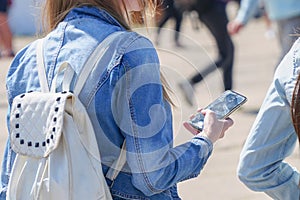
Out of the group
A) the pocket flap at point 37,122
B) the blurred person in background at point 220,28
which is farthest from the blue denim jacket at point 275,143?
the blurred person in background at point 220,28

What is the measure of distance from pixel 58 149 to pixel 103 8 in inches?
18.7

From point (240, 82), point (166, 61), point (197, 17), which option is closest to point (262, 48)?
point (240, 82)

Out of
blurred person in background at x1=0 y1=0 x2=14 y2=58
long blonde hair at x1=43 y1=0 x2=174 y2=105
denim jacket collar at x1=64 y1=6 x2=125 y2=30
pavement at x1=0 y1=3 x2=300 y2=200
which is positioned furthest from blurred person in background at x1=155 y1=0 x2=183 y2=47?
denim jacket collar at x1=64 y1=6 x2=125 y2=30

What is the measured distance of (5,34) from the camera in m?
13.3

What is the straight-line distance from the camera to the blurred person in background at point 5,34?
12.6 meters

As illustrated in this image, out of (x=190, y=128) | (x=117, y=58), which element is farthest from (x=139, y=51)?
(x=190, y=128)

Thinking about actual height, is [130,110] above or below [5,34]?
above

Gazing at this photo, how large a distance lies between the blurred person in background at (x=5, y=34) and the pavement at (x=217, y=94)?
0.59 feet

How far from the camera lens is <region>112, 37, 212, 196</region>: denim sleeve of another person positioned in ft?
8.64

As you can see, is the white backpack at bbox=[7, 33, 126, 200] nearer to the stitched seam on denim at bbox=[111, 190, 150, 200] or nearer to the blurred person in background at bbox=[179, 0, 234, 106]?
the stitched seam on denim at bbox=[111, 190, 150, 200]

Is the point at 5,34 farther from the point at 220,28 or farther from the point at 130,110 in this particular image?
the point at 130,110

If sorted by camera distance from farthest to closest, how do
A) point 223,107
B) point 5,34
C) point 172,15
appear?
point 5,34
point 172,15
point 223,107

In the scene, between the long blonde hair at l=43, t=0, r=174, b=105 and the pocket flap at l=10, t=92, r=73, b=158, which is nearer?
the pocket flap at l=10, t=92, r=73, b=158

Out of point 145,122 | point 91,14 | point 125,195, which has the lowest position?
point 125,195
